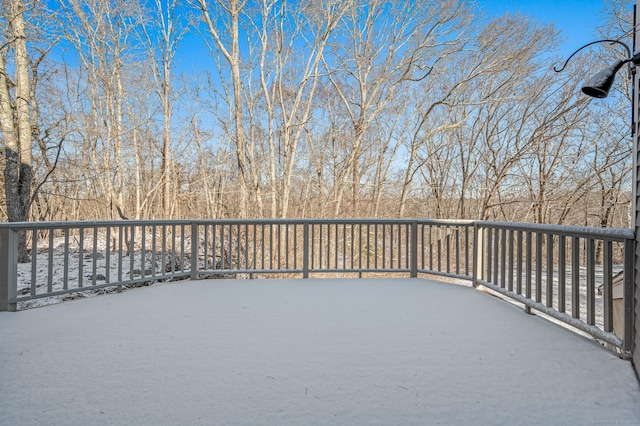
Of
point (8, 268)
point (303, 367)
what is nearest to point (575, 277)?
point (303, 367)

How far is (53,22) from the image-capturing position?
8.02 meters

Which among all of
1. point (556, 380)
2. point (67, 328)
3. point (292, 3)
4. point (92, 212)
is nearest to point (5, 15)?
point (292, 3)

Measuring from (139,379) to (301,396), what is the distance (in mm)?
859

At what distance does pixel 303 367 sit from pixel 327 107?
1121 centimetres

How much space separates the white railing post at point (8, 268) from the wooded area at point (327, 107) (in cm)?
629

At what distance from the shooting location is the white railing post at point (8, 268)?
10.3ft

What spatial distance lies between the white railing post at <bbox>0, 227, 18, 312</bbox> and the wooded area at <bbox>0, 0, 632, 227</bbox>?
629 centimetres

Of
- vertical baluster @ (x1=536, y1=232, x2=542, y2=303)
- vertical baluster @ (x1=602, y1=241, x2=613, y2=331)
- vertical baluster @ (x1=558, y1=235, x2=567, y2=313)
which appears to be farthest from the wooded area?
vertical baluster @ (x1=602, y1=241, x2=613, y2=331)

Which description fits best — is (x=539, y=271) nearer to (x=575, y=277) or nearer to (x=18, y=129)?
(x=575, y=277)

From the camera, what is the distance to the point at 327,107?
40.1ft

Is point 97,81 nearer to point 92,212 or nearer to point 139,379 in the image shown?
point 92,212

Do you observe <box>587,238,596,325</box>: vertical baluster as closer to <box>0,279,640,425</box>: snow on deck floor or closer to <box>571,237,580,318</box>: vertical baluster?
<box>571,237,580,318</box>: vertical baluster

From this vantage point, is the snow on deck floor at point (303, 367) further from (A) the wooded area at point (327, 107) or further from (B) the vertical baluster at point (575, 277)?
(A) the wooded area at point (327, 107)

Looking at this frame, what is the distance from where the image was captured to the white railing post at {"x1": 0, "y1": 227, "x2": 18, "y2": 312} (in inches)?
123
